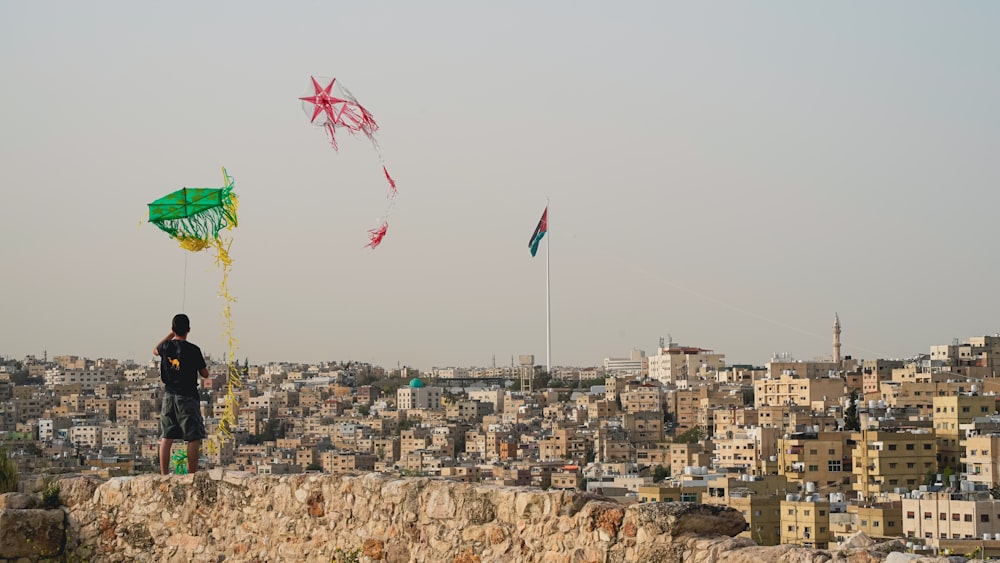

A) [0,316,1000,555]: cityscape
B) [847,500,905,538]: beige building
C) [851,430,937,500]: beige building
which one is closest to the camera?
[847,500,905,538]: beige building

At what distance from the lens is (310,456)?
238ft

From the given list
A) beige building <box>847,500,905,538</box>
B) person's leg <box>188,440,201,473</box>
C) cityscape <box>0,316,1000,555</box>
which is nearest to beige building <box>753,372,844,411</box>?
cityscape <box>0,316,1000,555</box>

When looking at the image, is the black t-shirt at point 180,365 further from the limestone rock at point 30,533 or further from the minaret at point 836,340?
the minaret at point 836,340

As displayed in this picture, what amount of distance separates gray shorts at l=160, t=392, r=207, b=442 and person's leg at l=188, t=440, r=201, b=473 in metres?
0.03

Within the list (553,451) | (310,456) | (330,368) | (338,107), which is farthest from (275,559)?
(330,368)

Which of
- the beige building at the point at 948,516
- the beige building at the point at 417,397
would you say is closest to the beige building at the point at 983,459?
the beige building at the point at 948,516

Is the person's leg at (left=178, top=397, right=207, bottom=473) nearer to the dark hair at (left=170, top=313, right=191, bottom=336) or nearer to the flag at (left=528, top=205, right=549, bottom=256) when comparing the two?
the dark hair at (left=170, top=313, right=191, bottom=336)

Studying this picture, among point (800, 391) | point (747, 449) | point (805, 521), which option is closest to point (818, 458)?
point (747, 449)

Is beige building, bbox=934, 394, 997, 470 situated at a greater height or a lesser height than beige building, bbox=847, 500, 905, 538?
greater

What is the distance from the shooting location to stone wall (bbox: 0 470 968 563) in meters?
5.32

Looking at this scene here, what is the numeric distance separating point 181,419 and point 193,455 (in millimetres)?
179

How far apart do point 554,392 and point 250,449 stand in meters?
49.3

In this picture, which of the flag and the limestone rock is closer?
the limestone rock

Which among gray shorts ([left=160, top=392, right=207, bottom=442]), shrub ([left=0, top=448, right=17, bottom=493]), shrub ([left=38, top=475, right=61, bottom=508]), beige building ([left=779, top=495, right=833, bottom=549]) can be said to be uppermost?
gray shorts ([left=160, top=392, right=207, bottom=442])
